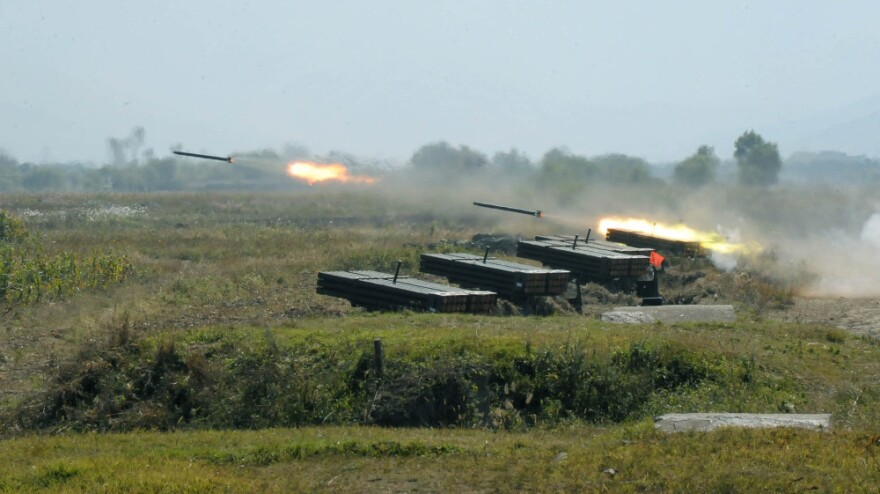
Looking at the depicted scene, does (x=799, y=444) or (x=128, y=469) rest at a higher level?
(x=799, y=444)

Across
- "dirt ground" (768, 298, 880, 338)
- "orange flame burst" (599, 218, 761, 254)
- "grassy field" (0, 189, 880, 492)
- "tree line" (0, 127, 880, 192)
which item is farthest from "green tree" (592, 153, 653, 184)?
"grassy field" (0, 189, 880, 492)

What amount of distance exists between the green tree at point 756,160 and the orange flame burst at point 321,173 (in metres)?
63.0

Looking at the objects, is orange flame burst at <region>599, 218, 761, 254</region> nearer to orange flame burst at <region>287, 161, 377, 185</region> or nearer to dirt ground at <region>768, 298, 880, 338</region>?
dirt ground at <region>768, 298, 880, 338</region>

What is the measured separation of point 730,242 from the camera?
4766 centimetres

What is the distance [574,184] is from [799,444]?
5887cm

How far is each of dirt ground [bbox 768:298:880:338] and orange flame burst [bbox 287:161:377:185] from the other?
18.3 metres

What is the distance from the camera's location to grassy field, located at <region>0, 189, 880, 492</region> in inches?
485

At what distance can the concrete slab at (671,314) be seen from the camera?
27094 millimetres

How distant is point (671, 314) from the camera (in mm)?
27828

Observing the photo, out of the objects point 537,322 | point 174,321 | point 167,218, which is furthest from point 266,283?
point 167,218

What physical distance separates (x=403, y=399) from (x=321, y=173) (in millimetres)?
28069

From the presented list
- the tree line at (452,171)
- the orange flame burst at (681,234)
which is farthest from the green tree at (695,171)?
the orange flame burst at (681,234)

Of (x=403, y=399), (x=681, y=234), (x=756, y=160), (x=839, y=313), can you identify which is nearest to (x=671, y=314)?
(x=839, y=313)

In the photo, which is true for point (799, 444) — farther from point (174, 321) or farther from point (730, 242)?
point (730, 242)
